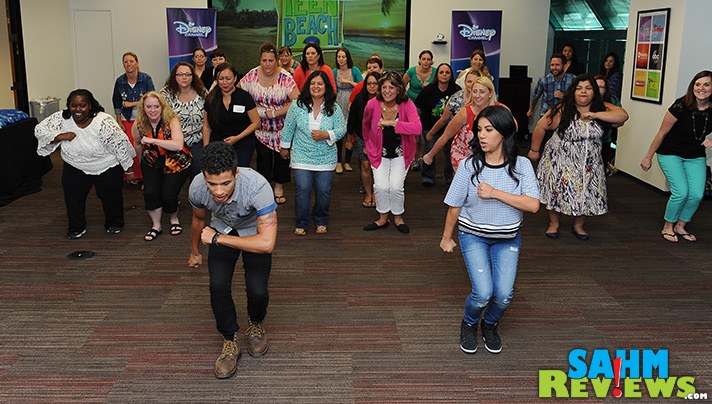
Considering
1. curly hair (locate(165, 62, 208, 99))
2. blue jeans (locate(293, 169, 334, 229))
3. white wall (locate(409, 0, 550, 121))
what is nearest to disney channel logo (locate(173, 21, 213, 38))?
white wall (locate(409, 0, 550, 121))

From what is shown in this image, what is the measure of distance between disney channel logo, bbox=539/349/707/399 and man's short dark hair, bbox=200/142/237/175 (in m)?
1.95

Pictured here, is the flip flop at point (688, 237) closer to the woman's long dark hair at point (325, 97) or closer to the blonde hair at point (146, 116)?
the woman's long dark hair at point (325, 97)

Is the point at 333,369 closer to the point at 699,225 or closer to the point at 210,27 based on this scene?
the point at 699,225

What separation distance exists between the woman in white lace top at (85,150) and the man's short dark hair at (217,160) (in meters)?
3.04

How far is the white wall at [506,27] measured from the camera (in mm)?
11930

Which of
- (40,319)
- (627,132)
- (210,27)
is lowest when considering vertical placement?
(40,319)

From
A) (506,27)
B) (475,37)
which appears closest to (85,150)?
(475,37)

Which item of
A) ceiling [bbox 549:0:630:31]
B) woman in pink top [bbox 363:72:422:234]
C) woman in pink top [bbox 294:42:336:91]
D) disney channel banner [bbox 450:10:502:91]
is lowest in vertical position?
woman in pink top [bbox 363:72:422:234]

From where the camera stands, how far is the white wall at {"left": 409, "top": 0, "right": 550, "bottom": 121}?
11930 mm

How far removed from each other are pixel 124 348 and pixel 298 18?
30.4 feet

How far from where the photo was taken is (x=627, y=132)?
862cm

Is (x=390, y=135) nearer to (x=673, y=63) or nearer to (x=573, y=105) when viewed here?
(x=573, y=105)

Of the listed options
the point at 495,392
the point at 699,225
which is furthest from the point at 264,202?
the point at 699,225

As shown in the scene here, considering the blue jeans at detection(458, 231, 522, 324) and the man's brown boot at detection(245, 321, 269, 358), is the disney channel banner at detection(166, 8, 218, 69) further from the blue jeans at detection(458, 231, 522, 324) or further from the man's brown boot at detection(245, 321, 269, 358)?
the blue jeans at detection(458, 231, 522, 324)
